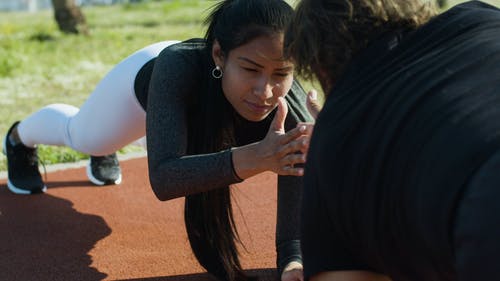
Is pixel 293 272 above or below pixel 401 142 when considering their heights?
below

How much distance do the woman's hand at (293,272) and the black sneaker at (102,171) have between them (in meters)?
1.93

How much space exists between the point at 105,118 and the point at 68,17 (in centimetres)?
926

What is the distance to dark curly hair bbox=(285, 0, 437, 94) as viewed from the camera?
1.74m

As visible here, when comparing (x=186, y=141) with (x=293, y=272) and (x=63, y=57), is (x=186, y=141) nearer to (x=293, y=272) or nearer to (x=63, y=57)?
(x=293, y=272)

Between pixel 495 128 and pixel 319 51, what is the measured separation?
476mm

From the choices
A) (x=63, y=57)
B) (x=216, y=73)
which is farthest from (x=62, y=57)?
(x=216, y=73)

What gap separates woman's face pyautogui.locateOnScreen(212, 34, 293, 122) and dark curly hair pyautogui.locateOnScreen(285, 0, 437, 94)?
619 mm

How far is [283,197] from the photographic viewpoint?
10.2ft

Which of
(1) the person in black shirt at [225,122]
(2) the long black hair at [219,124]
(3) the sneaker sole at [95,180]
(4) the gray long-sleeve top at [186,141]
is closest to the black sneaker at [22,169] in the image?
(3) the sneaker sole at [95,180]

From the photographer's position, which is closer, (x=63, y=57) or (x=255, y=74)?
(x=255, y=74)

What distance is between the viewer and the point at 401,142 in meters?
1.58

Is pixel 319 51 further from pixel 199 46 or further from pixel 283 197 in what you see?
pixel 283 197

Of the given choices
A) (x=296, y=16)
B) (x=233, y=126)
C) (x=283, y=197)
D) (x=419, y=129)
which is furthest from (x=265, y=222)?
(x=419, y=129)

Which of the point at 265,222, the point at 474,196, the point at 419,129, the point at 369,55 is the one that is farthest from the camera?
the point at 265,222
